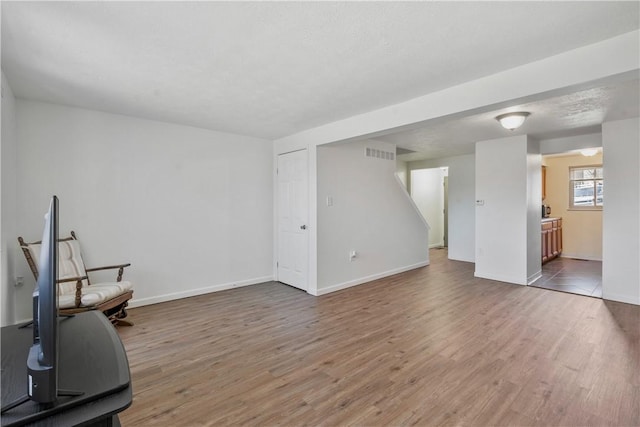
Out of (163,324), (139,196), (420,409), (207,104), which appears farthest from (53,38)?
(420,409)

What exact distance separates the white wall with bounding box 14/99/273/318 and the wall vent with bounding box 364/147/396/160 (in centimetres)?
167

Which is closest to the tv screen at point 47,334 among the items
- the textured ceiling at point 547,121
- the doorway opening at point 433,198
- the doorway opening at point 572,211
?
the textured ceiling at point 547,121

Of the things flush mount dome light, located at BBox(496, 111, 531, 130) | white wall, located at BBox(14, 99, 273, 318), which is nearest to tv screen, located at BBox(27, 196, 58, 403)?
white wall, located at BBox(14, 99, 273, 318)

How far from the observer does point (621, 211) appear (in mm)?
4062

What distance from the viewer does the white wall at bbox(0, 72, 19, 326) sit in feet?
8.52

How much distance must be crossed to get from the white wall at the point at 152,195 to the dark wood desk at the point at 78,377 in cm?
273

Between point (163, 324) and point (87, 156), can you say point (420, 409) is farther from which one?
point (87, 156)

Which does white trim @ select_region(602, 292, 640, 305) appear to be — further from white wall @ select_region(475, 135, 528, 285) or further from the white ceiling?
the white ceiling

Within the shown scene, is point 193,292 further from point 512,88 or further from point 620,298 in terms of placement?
point 620,298

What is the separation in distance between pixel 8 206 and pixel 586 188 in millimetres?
9911

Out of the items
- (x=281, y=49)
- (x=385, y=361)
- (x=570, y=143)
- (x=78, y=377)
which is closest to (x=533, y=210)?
(x=570, y=143)

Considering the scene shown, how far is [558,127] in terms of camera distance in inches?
174

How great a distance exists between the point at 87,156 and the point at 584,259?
31.0ft

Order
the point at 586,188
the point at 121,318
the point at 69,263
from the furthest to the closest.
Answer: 1. the point at 586,188
2. the point at 121,318
3. the point at 69,263
